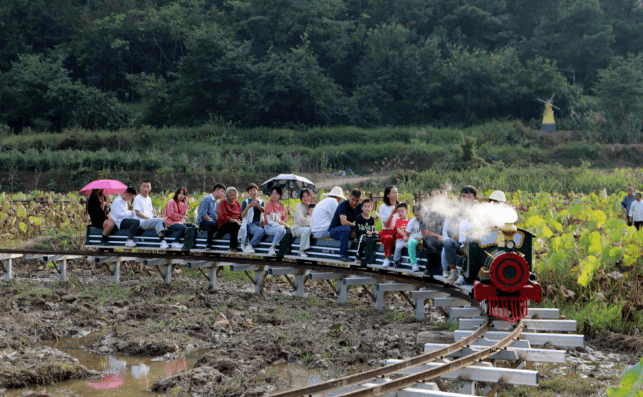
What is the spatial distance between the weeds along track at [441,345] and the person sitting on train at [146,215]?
0.51 metres

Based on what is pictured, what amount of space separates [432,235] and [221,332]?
3.18 m

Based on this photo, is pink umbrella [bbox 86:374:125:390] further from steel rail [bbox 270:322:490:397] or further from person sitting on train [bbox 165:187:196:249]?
person sitting on train [bbox 165:187:196:249]

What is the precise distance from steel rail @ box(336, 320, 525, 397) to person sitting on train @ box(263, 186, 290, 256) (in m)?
6.28

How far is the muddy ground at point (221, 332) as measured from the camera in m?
8.71

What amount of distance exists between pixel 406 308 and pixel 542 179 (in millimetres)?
18445

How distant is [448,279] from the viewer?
11.1 m

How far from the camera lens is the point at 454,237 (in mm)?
11258

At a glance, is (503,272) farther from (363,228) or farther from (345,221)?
(345,221)

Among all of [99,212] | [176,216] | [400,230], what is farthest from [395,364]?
[99,212]

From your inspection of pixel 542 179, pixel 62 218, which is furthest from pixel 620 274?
pixel 542 179

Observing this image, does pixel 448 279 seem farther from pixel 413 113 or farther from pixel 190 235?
pixel 413 113

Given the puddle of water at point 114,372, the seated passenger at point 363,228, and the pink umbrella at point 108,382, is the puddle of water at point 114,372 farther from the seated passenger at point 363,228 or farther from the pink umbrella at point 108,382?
the seated passenger at point 363,228

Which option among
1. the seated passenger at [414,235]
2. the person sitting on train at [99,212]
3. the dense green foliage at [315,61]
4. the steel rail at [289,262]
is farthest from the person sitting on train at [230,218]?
the dense green foliage at [315,61]

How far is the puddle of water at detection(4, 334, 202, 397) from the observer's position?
8469 mm
